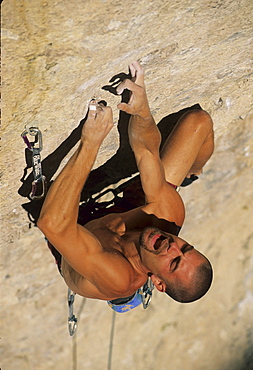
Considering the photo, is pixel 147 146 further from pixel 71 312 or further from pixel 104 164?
pixel 71 312

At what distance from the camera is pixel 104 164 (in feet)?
6.51

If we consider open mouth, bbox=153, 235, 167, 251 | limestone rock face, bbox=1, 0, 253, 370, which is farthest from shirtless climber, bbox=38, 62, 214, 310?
limestone rock face, bbox=1, 0, 253, 370

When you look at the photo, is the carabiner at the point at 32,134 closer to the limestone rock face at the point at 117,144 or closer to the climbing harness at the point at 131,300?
the limestone rock face at the point at 117,144

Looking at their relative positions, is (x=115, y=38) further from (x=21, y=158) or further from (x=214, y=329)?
(x=214, y=329)

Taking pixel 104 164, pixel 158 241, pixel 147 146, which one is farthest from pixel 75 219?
pixel 104 164

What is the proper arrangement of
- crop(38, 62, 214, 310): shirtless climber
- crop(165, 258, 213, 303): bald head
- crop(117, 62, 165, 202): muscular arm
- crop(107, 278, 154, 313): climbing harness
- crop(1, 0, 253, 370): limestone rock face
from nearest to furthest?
crop(1, 0, 253, 370): limestone rock face → crop(38, 62, 214, 310): shirtless climber → crop(165, 258, 213, 303): bald head → crop(117, 62, 165, 202): muscular arm → crop(107, 278, 154, 313): climbing harness

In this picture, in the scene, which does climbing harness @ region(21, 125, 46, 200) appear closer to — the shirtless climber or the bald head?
the shirtless climber

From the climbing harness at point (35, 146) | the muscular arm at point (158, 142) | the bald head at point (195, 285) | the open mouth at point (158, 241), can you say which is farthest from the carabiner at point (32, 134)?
the bald head at point (195, 285)

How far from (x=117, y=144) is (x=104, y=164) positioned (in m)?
0.18

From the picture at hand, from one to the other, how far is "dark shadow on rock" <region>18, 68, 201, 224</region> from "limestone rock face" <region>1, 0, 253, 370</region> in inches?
1.4

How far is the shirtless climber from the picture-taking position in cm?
126

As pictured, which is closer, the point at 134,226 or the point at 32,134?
the point at 32,134

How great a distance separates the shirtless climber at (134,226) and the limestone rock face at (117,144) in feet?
0.46

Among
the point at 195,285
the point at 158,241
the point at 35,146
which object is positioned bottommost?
the point at 195,285
